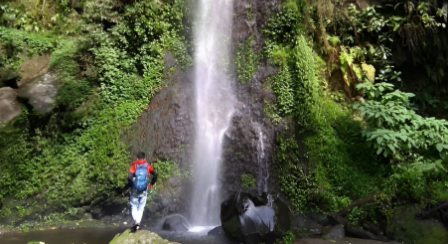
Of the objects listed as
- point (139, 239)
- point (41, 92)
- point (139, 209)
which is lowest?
point (139, 239)

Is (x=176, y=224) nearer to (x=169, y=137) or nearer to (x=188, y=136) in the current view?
(x=169, y=137)

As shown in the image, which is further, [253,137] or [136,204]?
[253,137]

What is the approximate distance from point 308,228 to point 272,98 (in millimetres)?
3651

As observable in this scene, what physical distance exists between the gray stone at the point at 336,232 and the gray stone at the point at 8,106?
769cm

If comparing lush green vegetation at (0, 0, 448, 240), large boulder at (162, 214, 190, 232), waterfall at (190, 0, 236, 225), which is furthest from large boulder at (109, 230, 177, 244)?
waterfall at (190, 0, 236, 225)

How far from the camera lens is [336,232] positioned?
7.39 m

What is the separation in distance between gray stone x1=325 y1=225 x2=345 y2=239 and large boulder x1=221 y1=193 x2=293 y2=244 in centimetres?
95

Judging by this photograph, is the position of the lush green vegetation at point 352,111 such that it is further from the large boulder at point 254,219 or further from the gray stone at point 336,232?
the large boulder at point 254,219

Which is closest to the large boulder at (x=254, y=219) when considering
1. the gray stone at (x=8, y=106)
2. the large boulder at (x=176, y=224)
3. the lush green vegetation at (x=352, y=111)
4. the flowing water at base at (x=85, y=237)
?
the flowing water at base at (x=85, y=237)

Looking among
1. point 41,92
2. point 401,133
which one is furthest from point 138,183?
point 401,133

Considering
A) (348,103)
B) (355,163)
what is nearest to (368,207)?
(355,163)

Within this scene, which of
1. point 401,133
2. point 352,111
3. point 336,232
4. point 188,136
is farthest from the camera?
point 352,111

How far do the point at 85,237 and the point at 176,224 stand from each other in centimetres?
193

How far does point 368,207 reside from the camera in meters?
7.91
